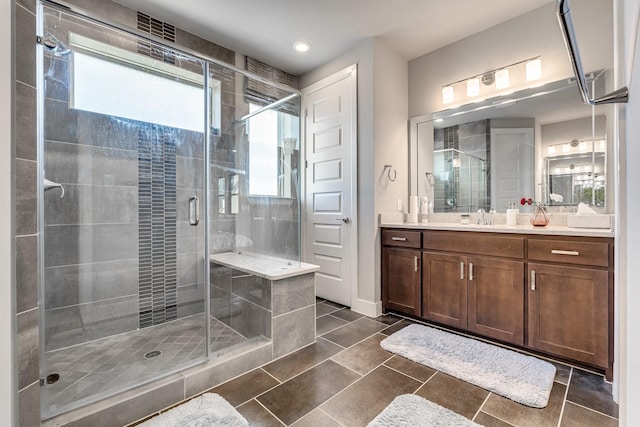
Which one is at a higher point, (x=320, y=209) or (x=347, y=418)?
(x=320, y=209)

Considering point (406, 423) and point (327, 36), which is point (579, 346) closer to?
point (406, 423)

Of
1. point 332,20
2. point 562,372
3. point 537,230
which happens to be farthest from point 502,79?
point 562,372

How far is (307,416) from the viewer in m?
1.40

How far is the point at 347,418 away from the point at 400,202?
6.95 feet

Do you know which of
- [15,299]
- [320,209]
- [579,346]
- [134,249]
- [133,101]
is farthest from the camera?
[320,209]

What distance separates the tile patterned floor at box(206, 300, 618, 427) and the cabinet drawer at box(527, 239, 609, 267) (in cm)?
69

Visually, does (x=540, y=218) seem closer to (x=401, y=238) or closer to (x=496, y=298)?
(x=496, y=298)

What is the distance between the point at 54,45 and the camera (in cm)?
162

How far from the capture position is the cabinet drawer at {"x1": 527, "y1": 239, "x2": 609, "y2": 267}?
1.71m

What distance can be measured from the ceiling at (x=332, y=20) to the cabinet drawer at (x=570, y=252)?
1965 mm

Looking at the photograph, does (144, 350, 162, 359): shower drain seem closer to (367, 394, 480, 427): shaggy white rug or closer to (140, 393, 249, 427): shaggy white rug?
(140, 393, 249, 427): shaggy white rug

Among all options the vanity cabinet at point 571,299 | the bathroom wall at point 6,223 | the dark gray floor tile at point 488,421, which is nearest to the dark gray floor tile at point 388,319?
the vanity cabinet at point 571,299

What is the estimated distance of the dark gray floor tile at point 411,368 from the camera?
5.69 ft

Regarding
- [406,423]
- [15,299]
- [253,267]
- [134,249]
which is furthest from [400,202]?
[15,299]
